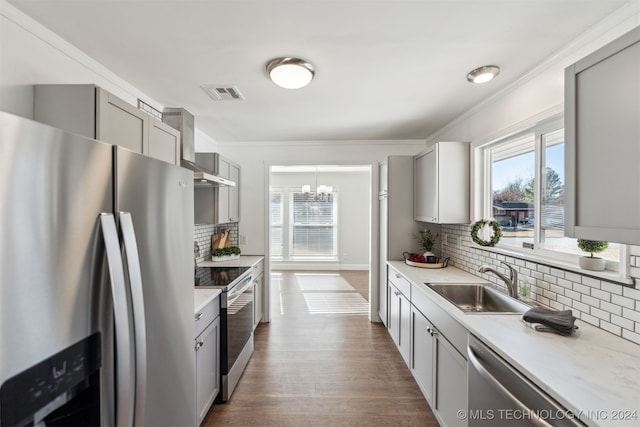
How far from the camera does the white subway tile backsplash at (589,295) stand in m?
1.33

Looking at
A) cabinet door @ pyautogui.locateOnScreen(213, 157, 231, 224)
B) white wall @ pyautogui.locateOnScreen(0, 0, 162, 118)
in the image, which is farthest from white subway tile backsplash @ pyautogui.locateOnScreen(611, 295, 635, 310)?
cabinet door @ pyautogui.locateOnScreen(213, 157, 231, 224)

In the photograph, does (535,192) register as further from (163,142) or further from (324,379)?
(163,142)

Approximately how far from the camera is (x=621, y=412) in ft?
2.83

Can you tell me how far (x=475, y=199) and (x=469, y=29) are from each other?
1.63 metres

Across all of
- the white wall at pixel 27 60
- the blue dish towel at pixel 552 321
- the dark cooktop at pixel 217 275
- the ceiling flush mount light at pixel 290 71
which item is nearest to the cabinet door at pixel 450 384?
the blue dish towel at pixel 552 321

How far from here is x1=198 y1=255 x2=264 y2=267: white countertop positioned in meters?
3.17

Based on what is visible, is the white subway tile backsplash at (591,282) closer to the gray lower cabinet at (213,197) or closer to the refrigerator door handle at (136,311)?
the refrigerator door handle at (136,311)

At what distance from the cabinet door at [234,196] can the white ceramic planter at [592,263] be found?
10.7 ft

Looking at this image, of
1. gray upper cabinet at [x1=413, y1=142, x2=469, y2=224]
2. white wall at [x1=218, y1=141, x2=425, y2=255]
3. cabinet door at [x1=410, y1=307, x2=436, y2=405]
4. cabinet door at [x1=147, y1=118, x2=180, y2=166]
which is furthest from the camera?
white wall at [x1=218, y1=141, x2=425, y2=255]

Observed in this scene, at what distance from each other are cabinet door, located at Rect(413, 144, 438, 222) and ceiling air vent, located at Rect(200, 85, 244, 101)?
6.30 feet

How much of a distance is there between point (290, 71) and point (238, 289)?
183 centimetres

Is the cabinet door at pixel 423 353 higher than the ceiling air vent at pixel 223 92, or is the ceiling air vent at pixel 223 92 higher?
the ceiling air vent at pixel 223 92

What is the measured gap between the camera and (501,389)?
121 centimetres

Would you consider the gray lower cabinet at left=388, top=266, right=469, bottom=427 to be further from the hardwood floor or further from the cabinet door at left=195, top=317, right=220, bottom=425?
the cabinet door at left=195, top=317, right=220, bottom=425
